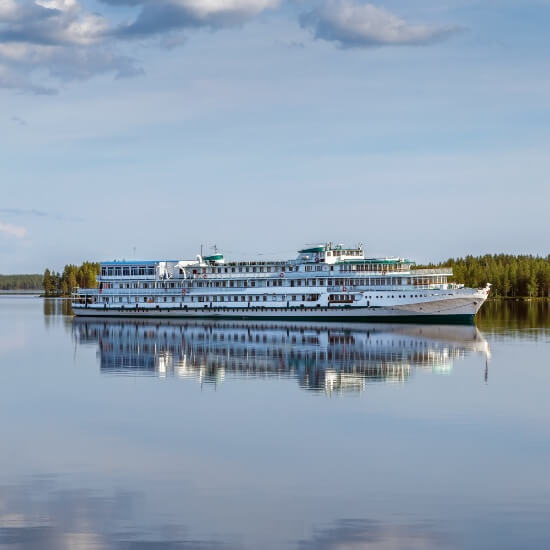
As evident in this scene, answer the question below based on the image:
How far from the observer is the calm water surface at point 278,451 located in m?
22.8

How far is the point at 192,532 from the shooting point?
22.5 meters

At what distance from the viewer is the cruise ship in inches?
3755

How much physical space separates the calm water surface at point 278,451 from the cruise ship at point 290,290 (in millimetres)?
31357

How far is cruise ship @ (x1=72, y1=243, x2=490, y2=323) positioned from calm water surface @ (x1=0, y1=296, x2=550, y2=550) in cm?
3136

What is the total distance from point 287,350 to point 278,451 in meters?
35.3

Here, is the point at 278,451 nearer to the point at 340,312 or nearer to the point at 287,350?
the point at 287,350

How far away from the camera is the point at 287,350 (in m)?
67.0

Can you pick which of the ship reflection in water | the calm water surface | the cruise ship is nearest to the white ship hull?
the cruise ship

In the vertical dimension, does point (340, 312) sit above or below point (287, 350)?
above

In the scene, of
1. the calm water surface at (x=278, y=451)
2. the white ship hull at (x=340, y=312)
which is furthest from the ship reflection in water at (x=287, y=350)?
the white ship hull at (x=340, y=312)

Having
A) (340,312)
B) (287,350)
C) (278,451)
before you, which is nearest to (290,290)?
(340,312)

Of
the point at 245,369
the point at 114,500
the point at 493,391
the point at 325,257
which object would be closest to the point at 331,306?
the point at 325,257

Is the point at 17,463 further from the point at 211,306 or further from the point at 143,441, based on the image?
the point at 211,306

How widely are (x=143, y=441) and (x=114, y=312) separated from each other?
258 feet
